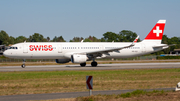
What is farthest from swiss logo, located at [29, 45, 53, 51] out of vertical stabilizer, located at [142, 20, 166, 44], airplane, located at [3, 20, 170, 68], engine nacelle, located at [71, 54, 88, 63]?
vertical stabilizer, located at [142, 20, 166, 44]

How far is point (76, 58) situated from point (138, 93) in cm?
2513

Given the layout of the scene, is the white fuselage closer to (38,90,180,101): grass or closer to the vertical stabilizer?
the vertical stabilizer

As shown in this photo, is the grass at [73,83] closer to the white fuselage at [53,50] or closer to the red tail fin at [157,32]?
the white fuselage at [53,50]

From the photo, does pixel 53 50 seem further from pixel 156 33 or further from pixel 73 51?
pixel 156 33

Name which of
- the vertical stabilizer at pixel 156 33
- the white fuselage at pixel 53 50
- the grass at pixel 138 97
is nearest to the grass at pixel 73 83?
the grass at pixel 138 97

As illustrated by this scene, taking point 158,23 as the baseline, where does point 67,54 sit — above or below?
below

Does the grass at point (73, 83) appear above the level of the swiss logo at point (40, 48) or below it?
below

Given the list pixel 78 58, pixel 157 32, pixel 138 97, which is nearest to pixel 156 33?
pixel 157 32

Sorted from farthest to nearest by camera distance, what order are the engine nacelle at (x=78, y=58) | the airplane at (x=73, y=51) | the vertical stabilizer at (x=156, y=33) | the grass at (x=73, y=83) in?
the vertical stabilizer at (x=156, y=33) → the airplane at (x=73, y=51) → the engine nacelle at (x=78, y=58) → the grass at (x=73, y=83)

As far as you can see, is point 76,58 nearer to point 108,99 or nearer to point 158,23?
point 158,23

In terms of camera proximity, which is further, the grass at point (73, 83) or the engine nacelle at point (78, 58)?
the engine nacelle at point (78, 58)

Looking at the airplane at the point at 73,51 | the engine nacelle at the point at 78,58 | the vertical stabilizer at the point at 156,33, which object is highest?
the vertical stabilizer at the point at 156,33

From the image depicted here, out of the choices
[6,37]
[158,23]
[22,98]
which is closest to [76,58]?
[158,23]

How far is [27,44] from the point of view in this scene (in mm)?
39938
